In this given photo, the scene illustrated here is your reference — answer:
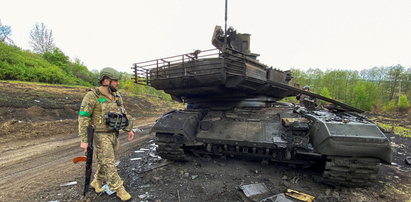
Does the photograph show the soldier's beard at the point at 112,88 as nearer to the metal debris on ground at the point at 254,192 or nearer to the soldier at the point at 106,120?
the soldier at the point at 106,120

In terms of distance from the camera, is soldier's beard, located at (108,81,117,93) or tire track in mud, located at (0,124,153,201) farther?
tire track in mud, located at (0,124,153,201)

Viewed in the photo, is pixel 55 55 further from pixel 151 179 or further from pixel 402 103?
pixel 402 103

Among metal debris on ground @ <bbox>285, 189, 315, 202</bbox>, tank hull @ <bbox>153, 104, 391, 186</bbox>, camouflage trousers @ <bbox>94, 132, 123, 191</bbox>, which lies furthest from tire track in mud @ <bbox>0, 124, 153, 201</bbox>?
metal debris on ground @ <bbox>285, 189, 315, 202</bbox>

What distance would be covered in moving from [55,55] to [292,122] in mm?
31779

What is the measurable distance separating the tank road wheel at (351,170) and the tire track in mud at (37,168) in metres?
4.91

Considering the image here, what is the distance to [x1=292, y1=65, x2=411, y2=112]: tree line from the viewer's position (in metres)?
29.6

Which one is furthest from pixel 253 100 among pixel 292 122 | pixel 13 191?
pixel 13 191

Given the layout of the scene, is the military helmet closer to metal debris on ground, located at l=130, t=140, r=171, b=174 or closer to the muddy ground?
the muddy ground

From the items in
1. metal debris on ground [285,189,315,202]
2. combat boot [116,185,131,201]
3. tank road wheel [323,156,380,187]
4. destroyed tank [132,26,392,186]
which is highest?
destroyed tank [132,26,392,186]

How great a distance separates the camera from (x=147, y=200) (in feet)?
10.6

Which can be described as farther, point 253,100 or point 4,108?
point 4,108

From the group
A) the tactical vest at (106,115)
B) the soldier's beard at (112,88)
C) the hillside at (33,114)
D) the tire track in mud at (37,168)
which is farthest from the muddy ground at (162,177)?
the soldier's beard at (112,88)

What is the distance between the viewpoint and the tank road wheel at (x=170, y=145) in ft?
14.1

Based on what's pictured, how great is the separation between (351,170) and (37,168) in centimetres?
645
